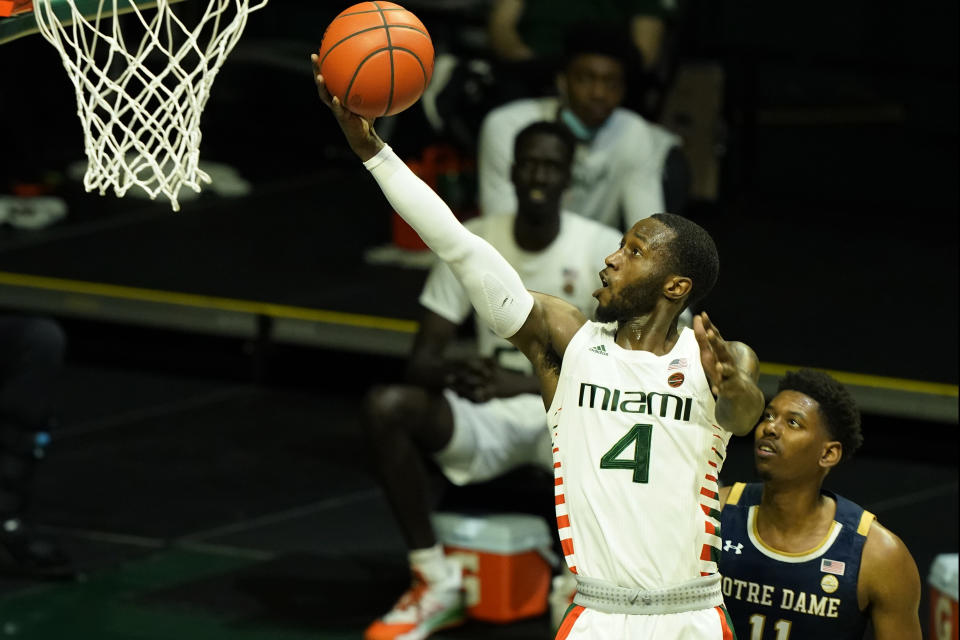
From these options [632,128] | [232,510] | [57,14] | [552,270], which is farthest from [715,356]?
[232,510]

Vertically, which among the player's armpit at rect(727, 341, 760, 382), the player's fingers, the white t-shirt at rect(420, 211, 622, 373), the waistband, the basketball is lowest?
the waistband

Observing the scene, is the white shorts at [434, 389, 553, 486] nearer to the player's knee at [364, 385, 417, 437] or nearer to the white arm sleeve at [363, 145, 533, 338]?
the player's knee at [364, 385, 417, 437]

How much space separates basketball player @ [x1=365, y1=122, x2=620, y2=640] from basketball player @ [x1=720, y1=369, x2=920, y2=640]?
1452 mm

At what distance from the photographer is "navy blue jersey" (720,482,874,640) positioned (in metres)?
4.77

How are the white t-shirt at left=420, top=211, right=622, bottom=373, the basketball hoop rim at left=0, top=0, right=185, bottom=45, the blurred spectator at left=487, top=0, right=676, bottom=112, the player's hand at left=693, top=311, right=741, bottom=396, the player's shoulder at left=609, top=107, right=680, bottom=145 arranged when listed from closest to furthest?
the player's hand at left=693, top=311, right=741, bottom=396 < the basketball hoop rim at left=0, top=0, right=185, bottom=45 < the white t-shirt at left=420, top=211, right=622, bottom=373 < the player's shoulder at left=609, top=107, right=680, bottom=145 < the blurred spectator at left=487, top=0, right=676, bottom=112

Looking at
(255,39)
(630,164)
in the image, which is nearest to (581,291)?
(630,164)

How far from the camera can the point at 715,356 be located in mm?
4109

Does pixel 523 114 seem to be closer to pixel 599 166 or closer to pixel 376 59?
pixel 599 166

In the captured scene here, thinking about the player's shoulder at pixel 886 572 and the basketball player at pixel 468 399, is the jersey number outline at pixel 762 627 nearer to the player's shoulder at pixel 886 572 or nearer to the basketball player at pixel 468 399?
the player's shoulder at pixel 886 572

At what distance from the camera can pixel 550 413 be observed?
14.9ft

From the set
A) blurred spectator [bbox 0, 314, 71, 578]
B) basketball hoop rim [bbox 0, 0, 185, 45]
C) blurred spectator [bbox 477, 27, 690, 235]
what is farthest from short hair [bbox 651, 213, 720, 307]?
blurred spectator [bbox 0, 314, 71, 578]

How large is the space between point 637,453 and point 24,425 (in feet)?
10.7

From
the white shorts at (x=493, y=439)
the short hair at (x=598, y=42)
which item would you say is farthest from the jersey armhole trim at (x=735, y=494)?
the short hair at (x=598, y=42)

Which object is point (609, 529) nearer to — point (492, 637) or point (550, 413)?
point (550, 413)
